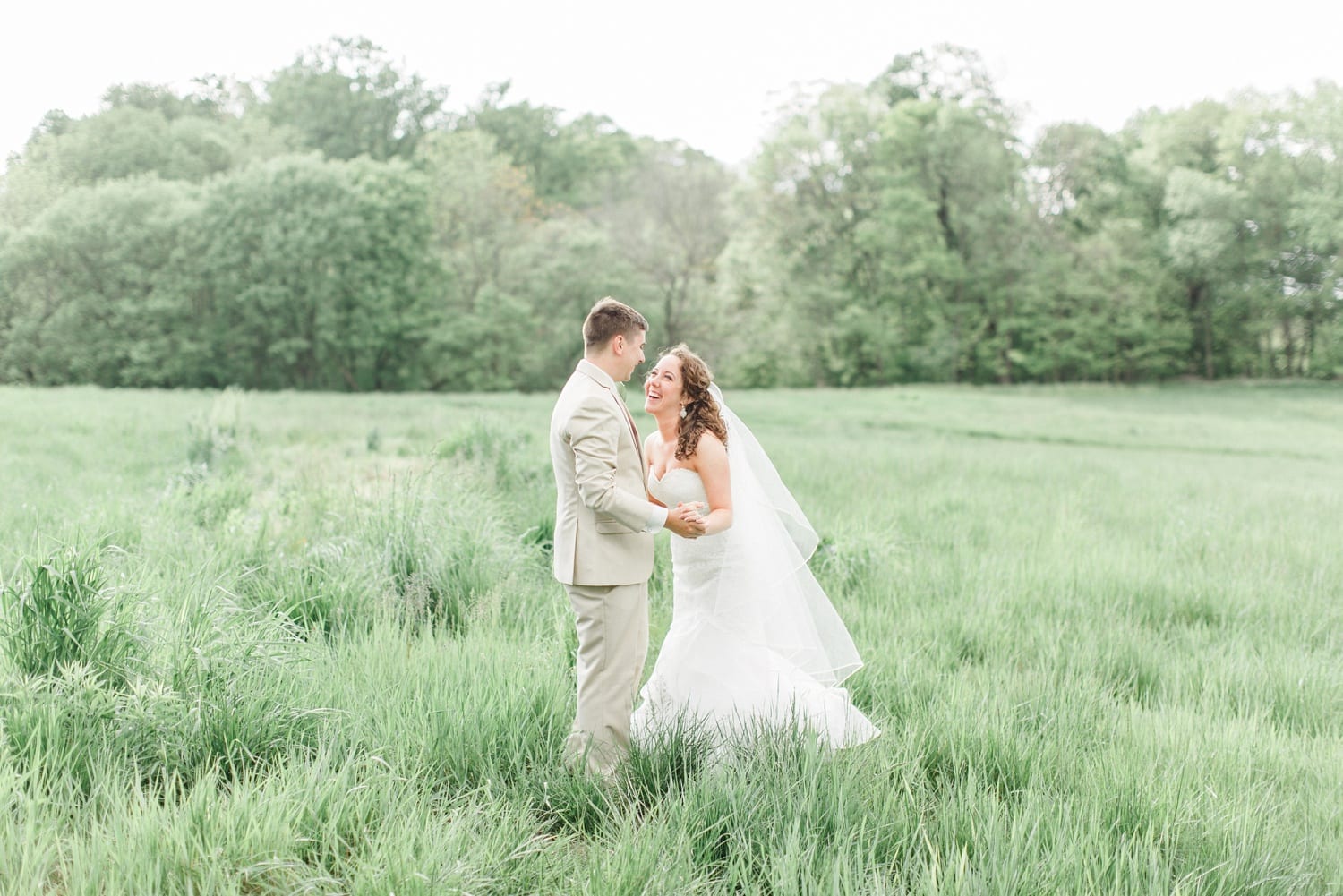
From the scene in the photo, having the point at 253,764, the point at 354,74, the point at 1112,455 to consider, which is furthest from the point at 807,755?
the point at 354,74

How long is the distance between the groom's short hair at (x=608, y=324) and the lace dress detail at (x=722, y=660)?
0.85 m

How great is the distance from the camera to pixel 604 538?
399 centimetres

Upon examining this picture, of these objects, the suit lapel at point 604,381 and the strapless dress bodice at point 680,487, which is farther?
the strapless dress bodice at point 680,487

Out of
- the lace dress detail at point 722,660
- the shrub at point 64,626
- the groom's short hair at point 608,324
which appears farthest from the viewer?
the lace dress detail at point 722,660

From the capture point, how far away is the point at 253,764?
3.67 meters

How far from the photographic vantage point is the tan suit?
154 inches

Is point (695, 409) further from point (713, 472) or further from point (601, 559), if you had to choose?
point (601, 559)

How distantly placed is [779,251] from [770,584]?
1815 inches

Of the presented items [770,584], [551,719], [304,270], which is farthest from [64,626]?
[304,270]

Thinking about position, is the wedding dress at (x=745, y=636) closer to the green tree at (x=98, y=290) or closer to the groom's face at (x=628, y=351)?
the groom's face at (x=628, y=351)

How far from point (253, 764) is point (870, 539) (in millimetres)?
5801

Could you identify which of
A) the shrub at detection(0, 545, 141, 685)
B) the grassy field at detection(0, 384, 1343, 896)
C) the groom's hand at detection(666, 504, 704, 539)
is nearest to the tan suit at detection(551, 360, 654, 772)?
the groom's hand at detection(666, 504, 704, 539)

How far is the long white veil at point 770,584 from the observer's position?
454 centimetres

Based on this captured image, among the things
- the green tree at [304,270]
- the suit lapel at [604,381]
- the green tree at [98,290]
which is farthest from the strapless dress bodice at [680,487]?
the green tree at [304,270]
